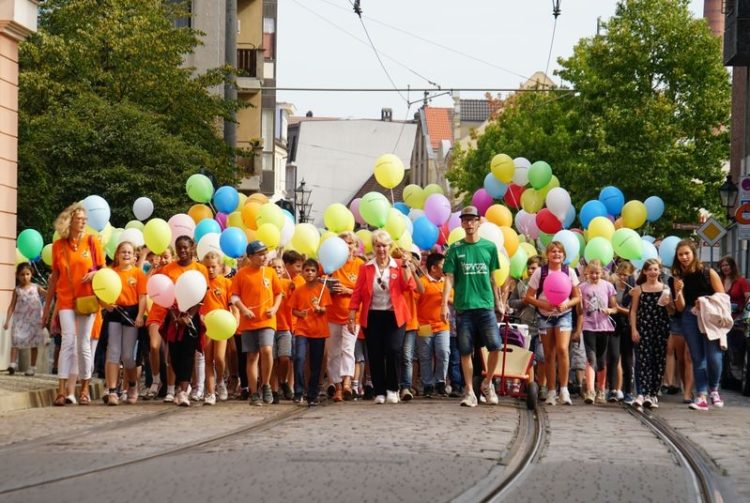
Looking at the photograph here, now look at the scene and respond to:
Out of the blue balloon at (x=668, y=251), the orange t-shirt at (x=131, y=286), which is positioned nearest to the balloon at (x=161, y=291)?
the orange t-shirt at (x=131, y=286)

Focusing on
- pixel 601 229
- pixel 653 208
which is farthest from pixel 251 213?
pixel 653 208

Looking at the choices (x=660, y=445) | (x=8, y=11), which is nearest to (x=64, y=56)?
(x=8, y=11)

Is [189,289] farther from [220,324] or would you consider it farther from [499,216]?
[499,216]

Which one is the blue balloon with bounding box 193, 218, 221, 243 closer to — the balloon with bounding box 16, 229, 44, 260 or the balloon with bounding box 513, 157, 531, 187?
the balloon with bounding box 16, 229, 44, 260

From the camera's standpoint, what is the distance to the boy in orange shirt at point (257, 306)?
55.6 feet

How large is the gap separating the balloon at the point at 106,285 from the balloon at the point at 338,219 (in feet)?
13.7

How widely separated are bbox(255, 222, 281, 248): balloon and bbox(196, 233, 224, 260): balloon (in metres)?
0.50

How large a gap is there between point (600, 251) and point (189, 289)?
18.2ft

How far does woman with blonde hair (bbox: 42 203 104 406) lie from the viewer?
1662 centimetres

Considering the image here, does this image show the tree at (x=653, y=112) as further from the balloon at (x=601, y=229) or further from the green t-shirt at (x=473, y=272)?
the green t-shirt at (x=473, y=272)

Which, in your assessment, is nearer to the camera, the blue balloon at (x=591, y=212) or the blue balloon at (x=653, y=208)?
the blue balloon at (x=591, y=212)

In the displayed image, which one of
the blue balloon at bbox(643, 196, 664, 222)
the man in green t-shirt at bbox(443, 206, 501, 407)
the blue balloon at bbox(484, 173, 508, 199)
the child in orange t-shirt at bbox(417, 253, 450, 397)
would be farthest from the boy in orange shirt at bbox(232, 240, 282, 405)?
the blue balloon at bbox(643, 196, 664, 222)

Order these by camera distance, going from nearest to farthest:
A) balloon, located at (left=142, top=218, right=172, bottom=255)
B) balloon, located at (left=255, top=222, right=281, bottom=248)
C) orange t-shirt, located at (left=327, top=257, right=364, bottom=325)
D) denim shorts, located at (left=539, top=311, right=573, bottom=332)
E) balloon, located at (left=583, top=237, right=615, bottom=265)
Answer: denim shorts, located at (left=539, top=311, right=573, bottom=332), orange t-shirt, located at (left=327, top=257, right=364, bottom=325), balloon, located at (left=142, top=218, right=172, bottom=255), balloon, located at (left=255, top=222, right=281, bottom=248), balloon, located at (left=583, top=237, right=615, bottom=265)

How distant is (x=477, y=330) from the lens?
55.5 feet
